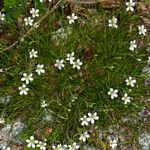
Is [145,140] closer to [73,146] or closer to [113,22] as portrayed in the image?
[73,146]

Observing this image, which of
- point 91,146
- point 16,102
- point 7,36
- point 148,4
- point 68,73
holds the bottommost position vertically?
point 91,146

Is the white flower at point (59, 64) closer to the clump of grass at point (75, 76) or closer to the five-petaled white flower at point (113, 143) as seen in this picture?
the clump of grass at point (75, 76)

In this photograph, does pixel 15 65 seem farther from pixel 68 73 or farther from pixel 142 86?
pixel 142 86

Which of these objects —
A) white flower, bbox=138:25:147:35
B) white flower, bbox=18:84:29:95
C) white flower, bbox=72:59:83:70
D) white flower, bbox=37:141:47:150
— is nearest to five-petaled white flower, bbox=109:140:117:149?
white flower, bbox=37:141:47:150

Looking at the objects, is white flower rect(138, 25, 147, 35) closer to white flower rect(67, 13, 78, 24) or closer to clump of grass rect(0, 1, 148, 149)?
clump of grass rect(0, 1, 148, 149)

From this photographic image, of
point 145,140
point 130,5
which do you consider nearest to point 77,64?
point 130,5

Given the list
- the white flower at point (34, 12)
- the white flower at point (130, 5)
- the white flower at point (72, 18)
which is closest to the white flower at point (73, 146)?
the white flower at point (72, 18)

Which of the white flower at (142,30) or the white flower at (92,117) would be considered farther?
the white flower at (142,30)

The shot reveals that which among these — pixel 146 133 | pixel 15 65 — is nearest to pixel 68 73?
pixel 15 65

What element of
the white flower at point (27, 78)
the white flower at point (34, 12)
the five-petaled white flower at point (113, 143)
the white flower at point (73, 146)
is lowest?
the white flower at point (73, 146)
